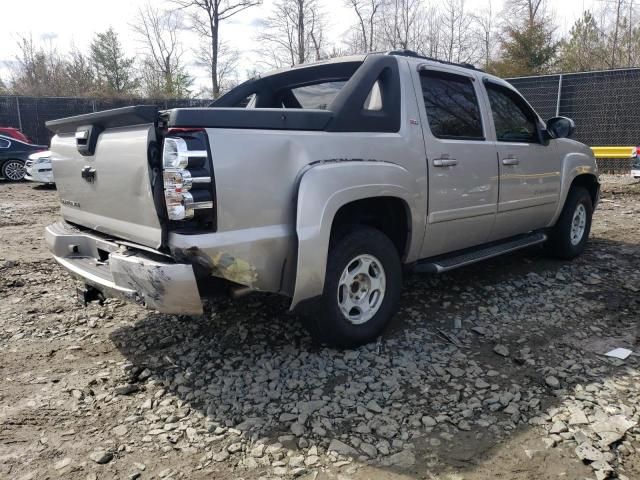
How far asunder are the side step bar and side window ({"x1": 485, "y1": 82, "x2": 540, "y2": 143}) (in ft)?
3.20

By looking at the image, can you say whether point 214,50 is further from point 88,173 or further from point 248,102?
point 88,173

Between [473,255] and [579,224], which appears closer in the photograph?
[473,255]

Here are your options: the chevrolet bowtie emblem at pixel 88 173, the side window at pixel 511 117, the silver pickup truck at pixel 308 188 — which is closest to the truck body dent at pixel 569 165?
the side window at pixel 511 117

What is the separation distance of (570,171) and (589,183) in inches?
30.7

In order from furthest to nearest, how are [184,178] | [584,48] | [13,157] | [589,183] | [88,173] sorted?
[584,48] < [13,157] < [589,183] < [88,173] < [184,178]

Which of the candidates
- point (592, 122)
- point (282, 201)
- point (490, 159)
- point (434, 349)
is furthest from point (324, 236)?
point (592, 122)

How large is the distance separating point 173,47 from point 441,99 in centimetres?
3776

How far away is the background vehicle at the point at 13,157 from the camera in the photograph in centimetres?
1488

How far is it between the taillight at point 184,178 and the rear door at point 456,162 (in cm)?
181

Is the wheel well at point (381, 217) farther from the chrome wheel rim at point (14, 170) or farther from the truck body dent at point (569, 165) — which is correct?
the chrome wheel rim at point (14, 170)

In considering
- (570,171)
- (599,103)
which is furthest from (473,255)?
(599,103)

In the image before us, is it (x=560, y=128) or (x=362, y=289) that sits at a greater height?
(x=560, y=128)

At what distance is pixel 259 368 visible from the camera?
336cm

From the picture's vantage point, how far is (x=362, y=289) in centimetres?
357
